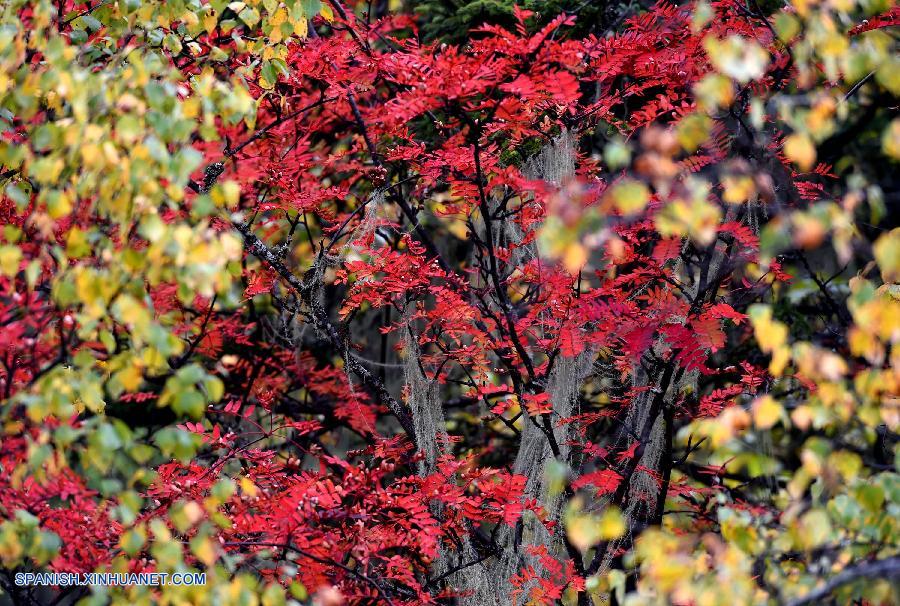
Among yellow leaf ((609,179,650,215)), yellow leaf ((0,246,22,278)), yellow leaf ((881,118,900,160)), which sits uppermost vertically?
yellow leaf ((881,118,900,160))

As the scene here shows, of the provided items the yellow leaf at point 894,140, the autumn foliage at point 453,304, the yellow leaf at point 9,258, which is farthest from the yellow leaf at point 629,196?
the yellow leaf at point 9,258

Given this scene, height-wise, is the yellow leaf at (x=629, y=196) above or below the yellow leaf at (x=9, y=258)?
below

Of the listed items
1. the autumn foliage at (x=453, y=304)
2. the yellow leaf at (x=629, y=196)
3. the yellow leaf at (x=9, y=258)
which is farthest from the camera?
the yellow leaf at (x=9, y=258)

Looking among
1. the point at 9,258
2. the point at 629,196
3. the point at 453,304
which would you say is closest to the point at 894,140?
the point at 629,196

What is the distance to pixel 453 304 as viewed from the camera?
176 inches

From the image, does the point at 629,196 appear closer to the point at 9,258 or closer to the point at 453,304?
the point at 9,258

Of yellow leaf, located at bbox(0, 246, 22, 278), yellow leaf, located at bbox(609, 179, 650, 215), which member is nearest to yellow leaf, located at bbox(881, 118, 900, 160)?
yellow leaf, located at bbox(609, 179, 650, 215)

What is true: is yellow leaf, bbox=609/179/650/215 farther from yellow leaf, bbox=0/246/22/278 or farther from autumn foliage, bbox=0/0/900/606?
yellow leaf, bbox=0/246/22/278

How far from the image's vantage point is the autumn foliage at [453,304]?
246 cm

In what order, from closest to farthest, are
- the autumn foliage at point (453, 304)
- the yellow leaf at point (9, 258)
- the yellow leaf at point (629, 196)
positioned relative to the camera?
the yellow leaf at point (629, 196)
the autumn foliage at point (453, 304)
the yellow leaf at point (9, 258)

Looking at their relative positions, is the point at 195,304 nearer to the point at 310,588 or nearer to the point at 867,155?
the point at 310,588

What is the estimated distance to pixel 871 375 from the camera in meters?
2.42

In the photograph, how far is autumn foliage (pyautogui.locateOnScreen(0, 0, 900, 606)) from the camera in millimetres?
2459

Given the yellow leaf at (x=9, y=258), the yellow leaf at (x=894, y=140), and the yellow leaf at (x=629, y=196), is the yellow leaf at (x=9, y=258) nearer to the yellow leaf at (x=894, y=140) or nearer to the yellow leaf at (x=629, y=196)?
the yellow leaf at (x=629, y=196)
